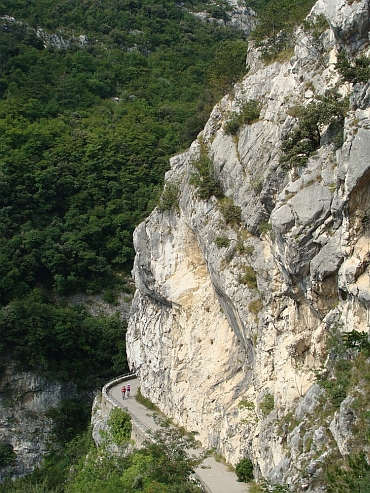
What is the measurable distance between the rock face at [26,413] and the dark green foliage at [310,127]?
27.2m

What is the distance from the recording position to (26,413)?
1474 inches

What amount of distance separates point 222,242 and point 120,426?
33.7 feet

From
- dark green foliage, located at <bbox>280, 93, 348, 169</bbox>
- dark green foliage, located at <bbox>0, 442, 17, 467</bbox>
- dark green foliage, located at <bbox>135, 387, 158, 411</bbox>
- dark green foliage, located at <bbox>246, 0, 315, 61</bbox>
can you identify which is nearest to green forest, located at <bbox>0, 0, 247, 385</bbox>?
dark green foliage, located at <bbox>246, 0, 315, 61</bbox>

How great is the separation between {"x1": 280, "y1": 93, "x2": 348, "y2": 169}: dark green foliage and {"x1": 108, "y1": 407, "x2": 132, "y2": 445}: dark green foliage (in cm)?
1439

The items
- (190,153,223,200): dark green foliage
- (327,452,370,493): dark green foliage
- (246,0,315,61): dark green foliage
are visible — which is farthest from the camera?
(246,0,315,61): dark green foliage

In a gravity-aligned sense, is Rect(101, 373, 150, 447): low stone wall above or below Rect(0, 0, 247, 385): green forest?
below

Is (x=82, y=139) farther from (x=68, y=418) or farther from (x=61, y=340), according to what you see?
(x=68, y=418)

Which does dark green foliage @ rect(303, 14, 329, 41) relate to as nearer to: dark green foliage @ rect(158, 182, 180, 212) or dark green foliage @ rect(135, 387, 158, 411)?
dark green foliage @ rect(158, 182, 180, 212)

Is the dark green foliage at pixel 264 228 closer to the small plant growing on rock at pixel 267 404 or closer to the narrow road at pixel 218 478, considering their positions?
the small plant growing on rock at pixel 267 404

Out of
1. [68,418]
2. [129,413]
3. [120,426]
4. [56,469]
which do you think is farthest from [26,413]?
[120,426]

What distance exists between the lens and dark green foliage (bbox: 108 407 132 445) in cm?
2539

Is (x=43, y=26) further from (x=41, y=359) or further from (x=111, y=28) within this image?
(x=41, y=359)

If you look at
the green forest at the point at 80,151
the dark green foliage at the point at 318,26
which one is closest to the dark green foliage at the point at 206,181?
the dark green foliage at the point at 318,26

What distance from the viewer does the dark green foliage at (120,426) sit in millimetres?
25391
